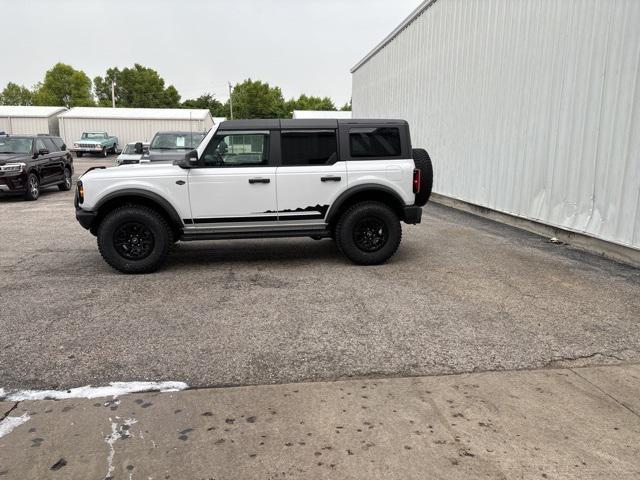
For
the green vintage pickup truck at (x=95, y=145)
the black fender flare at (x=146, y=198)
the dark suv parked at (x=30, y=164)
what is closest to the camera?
the black fender flare at (x=146, y=198)

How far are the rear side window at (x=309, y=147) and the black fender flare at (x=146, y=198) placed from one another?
1.54 m

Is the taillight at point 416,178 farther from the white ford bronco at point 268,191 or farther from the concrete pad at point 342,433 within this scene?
the concrete pad at point 342,433

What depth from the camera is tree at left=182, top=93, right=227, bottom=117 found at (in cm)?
10126

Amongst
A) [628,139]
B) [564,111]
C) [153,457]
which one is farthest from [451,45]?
[153,457]

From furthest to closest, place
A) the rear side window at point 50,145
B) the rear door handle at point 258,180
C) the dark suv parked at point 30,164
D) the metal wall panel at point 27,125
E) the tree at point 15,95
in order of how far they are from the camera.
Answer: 1. the tree at point 15,95
2. the metal wall panel at point 27,125
3. the rear side window at point 50,145
4. the dark suv parked at point 30,164
5. the rear door handle at point 258,180

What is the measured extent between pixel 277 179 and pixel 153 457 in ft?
14.0

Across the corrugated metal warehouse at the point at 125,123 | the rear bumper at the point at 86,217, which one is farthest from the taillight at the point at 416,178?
the corrugated metal warehouse at the point at 125,123

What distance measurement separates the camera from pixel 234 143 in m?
6.54

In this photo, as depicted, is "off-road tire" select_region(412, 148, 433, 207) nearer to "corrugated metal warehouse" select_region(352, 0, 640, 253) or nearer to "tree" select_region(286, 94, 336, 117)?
"corrugated metal warehouse" select_region(352, 0, 640, 253)

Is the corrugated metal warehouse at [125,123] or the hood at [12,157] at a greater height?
the corrugated metal warehouse at [125,123]

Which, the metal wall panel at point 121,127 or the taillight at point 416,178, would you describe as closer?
the taillight at point 416,178

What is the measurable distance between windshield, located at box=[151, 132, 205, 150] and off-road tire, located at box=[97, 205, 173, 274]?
343 inches

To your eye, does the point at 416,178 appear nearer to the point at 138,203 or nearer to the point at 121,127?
the point at 138,203

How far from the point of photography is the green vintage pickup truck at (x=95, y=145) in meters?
Answer: 37.4
